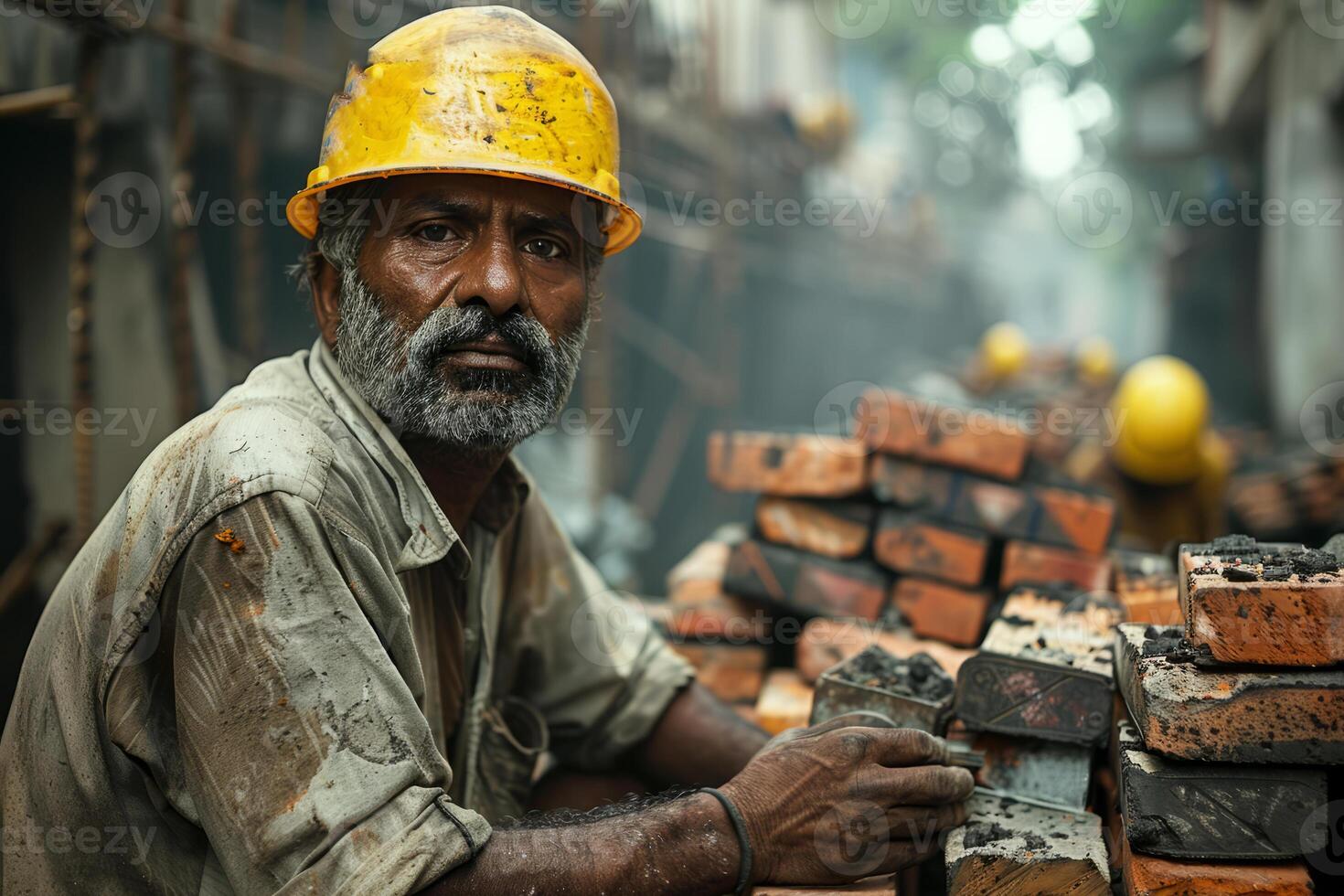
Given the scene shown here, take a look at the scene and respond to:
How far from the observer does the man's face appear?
6.41 feet

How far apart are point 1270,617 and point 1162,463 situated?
5102mm

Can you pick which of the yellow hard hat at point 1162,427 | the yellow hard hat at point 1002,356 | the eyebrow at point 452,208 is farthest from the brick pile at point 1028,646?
the yellow hard hat at point 1002,356

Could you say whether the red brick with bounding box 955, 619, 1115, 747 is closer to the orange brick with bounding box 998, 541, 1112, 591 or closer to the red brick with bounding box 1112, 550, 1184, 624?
the red brick with bounding box 1112, 550, 1184, 624

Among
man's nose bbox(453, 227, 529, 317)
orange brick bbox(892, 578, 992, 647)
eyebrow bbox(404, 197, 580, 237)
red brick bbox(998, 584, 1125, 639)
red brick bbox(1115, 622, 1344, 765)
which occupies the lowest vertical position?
orange brick bbox(892, 578, 992, 647)

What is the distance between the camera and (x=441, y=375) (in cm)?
197

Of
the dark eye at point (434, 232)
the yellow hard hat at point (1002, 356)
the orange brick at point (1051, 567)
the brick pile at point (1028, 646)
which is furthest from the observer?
the yellow hard hat at point (1002, 356)

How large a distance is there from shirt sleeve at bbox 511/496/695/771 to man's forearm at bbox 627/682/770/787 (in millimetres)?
34

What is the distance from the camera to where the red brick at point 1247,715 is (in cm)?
155

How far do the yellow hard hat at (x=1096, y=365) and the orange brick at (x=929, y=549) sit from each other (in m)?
9.18

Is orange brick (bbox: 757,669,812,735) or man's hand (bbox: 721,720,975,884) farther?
orange brick (bbox: 757,669,812,735)

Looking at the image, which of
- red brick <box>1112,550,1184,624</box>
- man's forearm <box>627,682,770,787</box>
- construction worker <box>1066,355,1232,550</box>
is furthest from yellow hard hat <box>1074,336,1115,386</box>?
man's forearm <box>627,682,770,787</box>

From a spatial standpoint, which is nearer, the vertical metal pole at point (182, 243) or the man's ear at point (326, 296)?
the man's ear at point (326, 296)

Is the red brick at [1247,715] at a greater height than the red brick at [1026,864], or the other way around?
the red brick at [1247,715]

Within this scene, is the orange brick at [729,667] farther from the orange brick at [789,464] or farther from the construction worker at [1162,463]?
the construction worker at [1162,463]
